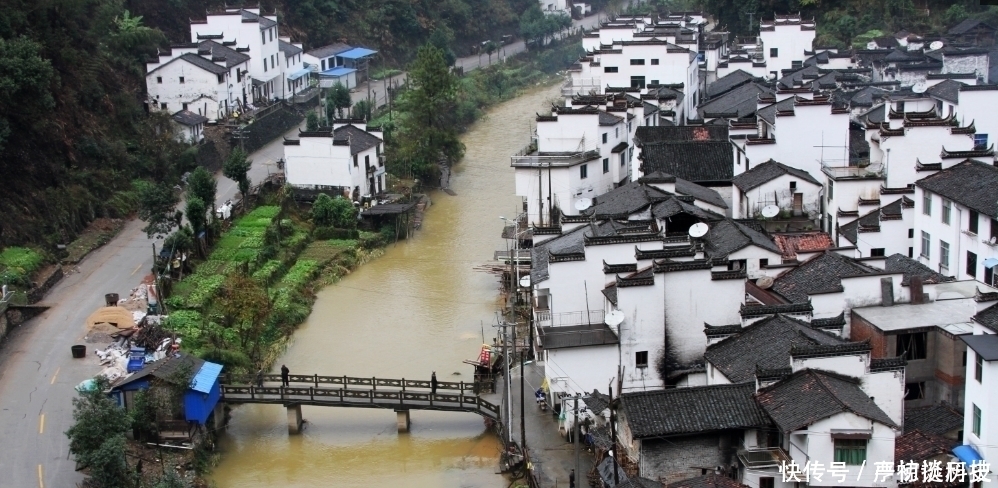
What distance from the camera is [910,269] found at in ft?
86.6

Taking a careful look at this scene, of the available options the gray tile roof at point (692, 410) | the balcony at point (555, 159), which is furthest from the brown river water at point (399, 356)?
the gray tile roof at point (692, 410)

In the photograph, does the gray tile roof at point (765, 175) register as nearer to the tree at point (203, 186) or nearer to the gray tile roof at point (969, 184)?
the gray tile roof at point (969, 184)

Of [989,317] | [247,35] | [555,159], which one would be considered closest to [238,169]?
[555,159]

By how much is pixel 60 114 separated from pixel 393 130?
14257 millimetres

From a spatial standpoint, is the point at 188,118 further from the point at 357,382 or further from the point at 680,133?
the point at 357,382

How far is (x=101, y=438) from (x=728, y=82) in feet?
103

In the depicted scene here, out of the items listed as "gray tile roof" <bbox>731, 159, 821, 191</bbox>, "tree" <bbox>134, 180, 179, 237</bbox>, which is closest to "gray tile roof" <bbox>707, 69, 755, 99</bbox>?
"gray tile roof" <bbox>731, 159, 821, 191</bbox>

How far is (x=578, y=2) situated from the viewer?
3159 inches

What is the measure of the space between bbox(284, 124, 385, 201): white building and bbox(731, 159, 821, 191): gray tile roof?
11946 mm

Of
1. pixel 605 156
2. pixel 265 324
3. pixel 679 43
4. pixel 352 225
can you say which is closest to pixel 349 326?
pixel 265 324

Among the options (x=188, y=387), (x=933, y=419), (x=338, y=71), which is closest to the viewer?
(x=933, y=419)

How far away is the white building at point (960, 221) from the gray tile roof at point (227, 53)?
86.4ft

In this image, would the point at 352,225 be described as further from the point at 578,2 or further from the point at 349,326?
the point at 578,2

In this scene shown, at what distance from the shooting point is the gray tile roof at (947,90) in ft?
121
